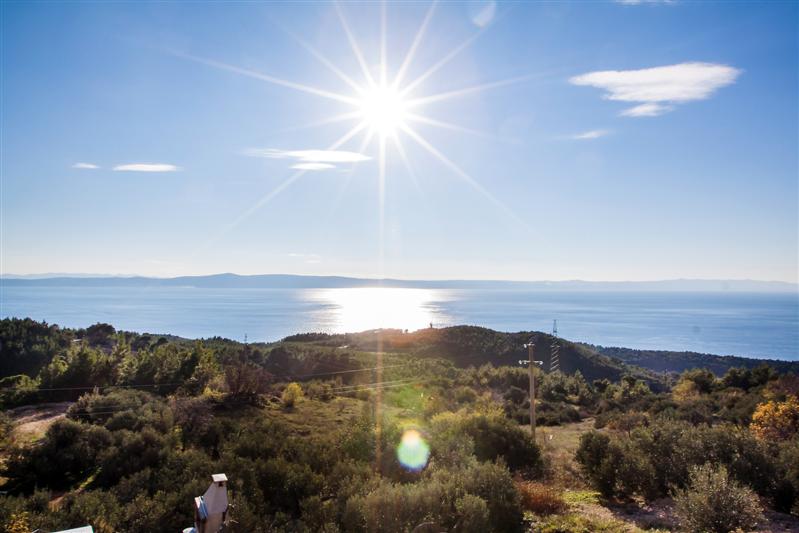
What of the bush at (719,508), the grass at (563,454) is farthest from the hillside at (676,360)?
the bush at (719,508)

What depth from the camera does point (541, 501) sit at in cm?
941

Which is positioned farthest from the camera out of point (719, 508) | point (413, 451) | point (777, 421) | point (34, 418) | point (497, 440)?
point (777, 421)

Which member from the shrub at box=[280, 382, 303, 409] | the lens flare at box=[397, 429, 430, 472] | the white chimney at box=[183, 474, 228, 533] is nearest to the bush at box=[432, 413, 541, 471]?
the lens flare at box=[397, 429, 430, 472]

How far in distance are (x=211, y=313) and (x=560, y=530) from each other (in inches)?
6640

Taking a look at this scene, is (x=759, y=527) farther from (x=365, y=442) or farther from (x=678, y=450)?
(x=365, y=442)

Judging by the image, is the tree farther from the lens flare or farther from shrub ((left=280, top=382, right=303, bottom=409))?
shrub ((left=280, top=382, right=303, bottom=409))

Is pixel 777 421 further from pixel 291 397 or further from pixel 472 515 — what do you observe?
pixel 291 397

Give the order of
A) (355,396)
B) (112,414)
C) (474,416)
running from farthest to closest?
(355,396) → (112,414) → (474,416)

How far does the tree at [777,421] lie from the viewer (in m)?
18.0

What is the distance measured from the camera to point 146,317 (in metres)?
145

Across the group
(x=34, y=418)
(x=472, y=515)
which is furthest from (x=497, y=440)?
(x=34, y=418)

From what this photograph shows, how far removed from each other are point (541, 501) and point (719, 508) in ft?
10.2

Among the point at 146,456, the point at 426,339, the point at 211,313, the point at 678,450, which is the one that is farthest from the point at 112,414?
the point at 211,313

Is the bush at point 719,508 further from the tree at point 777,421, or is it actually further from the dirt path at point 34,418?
the dirt path at point 34,418
